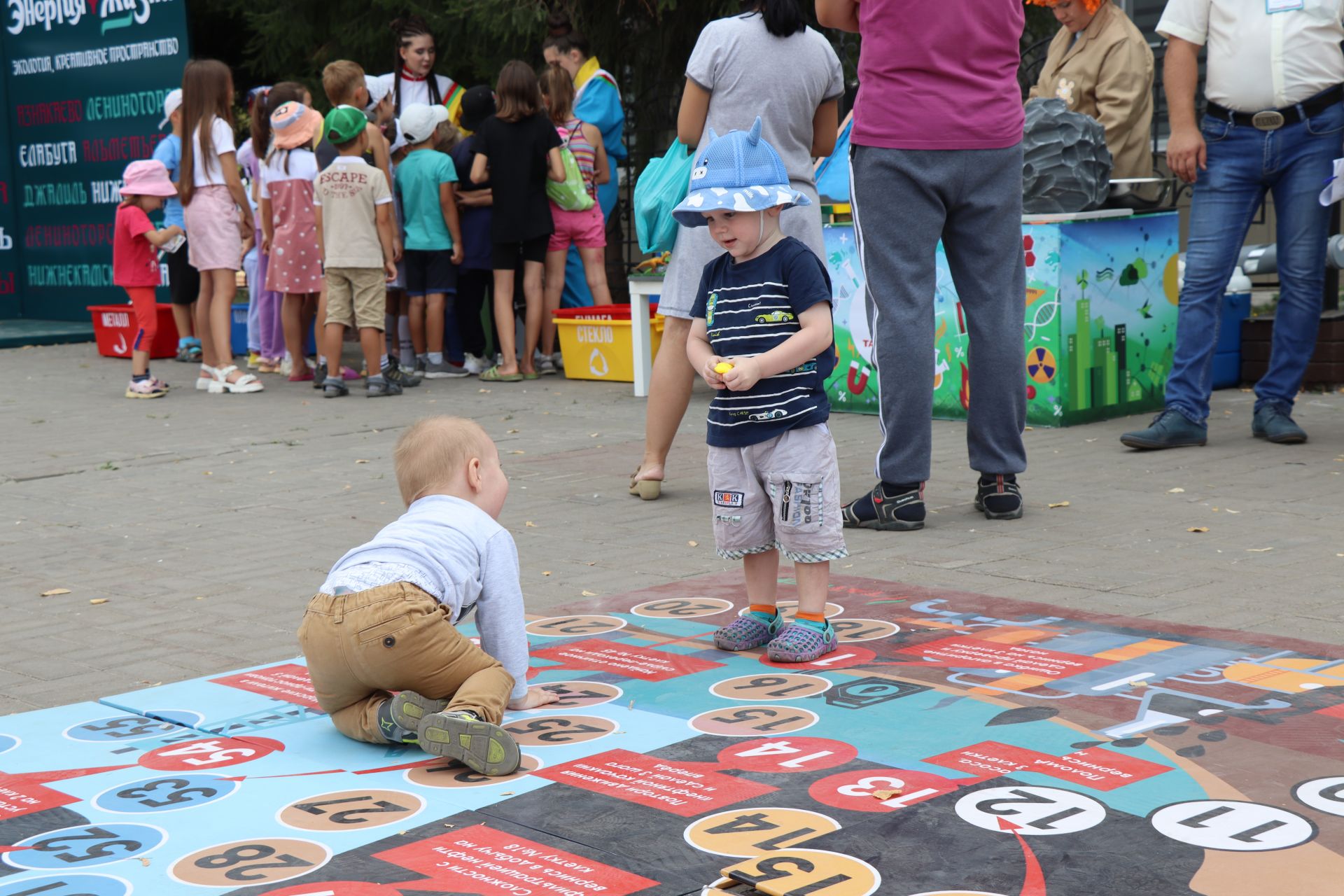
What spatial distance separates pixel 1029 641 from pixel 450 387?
694cm

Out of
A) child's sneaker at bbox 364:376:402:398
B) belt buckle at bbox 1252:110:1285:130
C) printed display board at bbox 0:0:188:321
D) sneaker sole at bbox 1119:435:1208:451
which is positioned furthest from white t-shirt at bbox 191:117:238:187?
belt buckle at bbox 1252:110:1285:130

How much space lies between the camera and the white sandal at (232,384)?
10.6 m

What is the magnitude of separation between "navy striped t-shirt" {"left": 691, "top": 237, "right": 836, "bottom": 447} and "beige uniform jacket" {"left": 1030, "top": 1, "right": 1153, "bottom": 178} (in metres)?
4.65

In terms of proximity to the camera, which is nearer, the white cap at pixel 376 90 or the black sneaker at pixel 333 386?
the black sneaker at pixel 333 386

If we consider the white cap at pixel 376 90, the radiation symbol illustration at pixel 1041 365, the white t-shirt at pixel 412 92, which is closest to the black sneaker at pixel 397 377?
the white t-shirt at pixel 412 92

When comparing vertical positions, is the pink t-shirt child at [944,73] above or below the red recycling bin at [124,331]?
above

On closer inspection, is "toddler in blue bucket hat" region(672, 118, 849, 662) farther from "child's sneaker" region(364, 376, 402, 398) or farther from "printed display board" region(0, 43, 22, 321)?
"printed display board" region(0, 43, 22, 321)

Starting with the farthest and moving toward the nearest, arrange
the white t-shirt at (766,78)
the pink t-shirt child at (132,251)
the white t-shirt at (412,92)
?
1. the white t-shirt at (412,92)
2. the pink t-shirt child at (132,251)
3. the white t-shirt at (766,78)

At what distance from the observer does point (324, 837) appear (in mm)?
2889

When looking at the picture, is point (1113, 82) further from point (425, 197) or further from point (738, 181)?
point (738, 181)

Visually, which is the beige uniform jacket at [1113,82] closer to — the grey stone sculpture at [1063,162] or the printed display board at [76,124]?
the grey stone sculpture at [1063,162]

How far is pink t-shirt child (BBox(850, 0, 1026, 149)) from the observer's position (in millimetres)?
5484

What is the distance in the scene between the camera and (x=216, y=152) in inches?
415

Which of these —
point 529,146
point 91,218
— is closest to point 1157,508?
point 529,146
